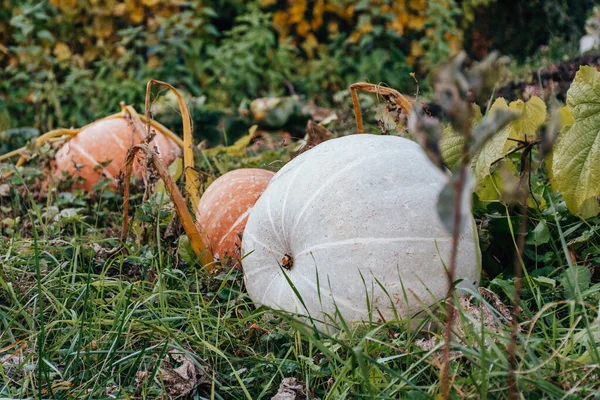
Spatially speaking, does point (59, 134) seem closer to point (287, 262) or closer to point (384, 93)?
point (384, 93)

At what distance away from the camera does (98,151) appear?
3.59 m

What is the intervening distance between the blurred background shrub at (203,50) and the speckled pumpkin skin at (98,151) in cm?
111

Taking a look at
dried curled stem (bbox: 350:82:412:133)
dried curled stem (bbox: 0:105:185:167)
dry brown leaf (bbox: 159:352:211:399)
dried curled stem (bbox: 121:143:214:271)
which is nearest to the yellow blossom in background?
dried curled stem (bbox: 0:105:185:167)

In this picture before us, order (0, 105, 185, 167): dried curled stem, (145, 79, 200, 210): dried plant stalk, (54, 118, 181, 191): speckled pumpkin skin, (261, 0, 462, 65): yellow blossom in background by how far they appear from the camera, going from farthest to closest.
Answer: (261, 0, 462, 65): yellow blossom in background < (54, 118, 181, 191): speckled pumpkin skin < (0, 105, 185, 167): dried curled stem < (145, 79, 200, 210): dried plant stalk

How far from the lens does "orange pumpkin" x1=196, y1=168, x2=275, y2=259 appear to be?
245 cm

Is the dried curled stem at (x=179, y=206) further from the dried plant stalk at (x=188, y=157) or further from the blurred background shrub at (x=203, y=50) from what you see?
the blurred background shrub at (x=203, y=50)

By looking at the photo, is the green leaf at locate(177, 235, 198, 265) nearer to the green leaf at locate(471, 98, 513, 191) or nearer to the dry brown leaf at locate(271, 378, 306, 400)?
the dry brown leaf at locate(271, 378, 306, 400)

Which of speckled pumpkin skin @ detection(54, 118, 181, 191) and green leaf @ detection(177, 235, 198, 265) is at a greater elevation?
green leaf @ detection(177, 235, 198, 265)

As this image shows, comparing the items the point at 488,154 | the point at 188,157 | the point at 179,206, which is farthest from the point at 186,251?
the point at 488,154

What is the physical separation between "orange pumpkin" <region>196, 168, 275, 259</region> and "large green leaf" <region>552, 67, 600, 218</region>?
3.48 feet

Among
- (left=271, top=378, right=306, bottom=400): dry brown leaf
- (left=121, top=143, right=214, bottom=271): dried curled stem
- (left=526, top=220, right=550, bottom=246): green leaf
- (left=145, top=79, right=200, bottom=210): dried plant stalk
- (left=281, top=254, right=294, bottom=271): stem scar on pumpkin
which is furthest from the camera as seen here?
(left=145, top=79, right=200, bottom=210): dried plant stalk

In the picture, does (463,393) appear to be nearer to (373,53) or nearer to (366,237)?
(366,237)

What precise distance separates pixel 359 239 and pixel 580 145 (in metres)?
0.75

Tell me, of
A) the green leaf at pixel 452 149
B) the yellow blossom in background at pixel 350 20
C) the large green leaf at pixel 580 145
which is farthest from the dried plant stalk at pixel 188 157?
the yellow blossom in background at pixel 350 20
